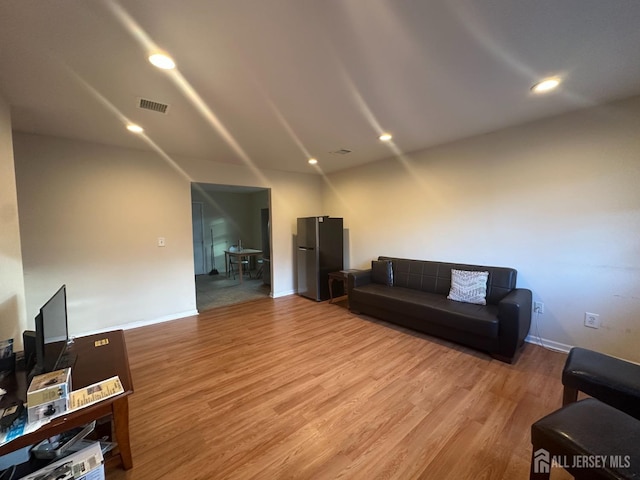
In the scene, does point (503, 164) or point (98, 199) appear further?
point (98, 199)

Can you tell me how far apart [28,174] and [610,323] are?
6310mm

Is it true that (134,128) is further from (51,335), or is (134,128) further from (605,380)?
(605,380)

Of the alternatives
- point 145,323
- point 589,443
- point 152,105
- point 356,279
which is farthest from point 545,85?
point 145,323

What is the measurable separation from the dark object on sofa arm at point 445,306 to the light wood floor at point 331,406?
17 centimetres

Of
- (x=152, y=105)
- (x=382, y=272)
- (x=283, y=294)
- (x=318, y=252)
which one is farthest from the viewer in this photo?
(x=283, y=294)

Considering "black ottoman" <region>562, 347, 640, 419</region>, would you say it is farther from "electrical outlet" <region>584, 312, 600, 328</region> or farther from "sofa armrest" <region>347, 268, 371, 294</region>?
"sofa armrest" <region>347, 268, 371, 294</region>

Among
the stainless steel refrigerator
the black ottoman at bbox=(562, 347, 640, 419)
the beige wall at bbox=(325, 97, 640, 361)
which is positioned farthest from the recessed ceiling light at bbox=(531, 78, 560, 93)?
the stainless steel refrigerator

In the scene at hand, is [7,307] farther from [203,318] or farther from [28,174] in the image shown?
[203,318]

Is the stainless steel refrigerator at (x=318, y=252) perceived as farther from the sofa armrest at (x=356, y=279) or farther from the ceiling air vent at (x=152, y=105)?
the ceiling air vent at (x=152, y=105)

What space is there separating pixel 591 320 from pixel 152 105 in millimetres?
4715

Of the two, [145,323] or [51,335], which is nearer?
[51,335]

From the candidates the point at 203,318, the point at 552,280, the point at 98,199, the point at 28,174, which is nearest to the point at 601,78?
the point at 552,280

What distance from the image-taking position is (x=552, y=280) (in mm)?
2740

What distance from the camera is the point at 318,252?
455 centimetres
